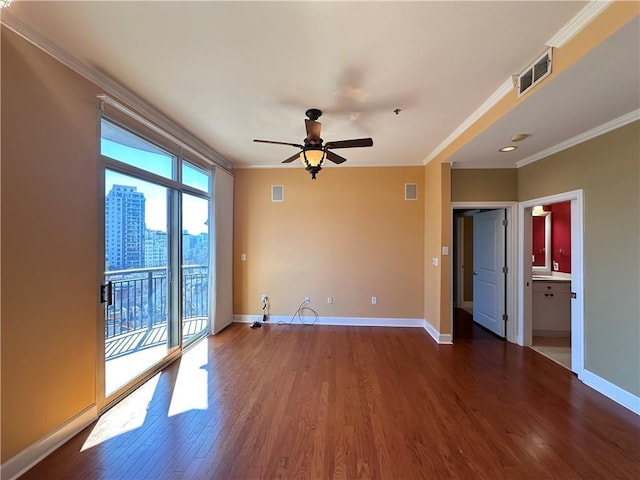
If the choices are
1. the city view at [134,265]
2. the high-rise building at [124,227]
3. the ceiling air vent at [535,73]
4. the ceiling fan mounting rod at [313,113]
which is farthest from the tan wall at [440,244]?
the high-rise building at [124,227]

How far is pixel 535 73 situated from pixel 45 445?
170 inches

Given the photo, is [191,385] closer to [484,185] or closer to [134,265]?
[134,265]

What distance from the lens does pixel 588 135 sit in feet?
9.14

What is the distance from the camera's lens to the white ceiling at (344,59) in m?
1.56

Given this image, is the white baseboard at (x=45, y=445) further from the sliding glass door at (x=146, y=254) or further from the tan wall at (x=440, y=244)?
the tan wall at (x=440, y=244)

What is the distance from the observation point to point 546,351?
3652 mm

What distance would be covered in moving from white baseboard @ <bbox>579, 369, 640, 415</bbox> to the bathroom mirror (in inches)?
98.5

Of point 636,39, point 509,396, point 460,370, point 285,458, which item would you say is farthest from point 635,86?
point 285,458

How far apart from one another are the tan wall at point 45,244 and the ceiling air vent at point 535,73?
3423 millimetres

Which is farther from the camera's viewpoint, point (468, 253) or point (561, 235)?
point (468, 253)

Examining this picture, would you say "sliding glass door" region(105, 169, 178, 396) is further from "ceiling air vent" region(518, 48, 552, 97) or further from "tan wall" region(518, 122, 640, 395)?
"tan wall" region(518, 122, 640, 395)

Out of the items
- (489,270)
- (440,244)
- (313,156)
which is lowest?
(489,270)

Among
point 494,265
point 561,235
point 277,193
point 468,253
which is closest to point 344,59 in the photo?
point 277,193

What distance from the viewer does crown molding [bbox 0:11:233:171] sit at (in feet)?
5.42
